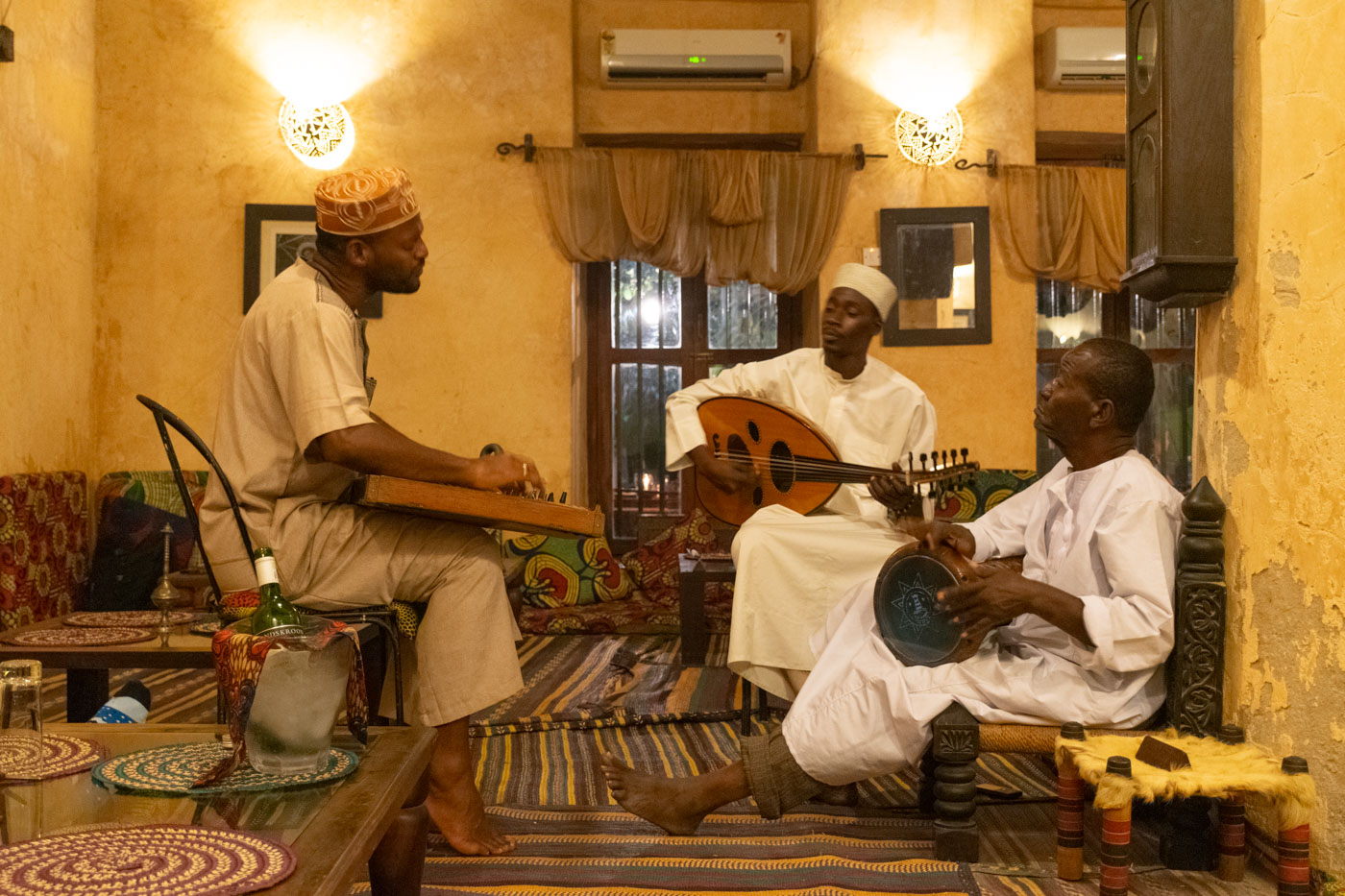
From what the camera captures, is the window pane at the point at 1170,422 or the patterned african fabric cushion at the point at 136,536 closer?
the patterned african fabric cushion at the point at 136,536

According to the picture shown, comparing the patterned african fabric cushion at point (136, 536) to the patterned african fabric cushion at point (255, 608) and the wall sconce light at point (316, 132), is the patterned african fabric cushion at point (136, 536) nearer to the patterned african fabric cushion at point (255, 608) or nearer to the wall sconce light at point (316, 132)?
the wall sconce light at point (316, 132)

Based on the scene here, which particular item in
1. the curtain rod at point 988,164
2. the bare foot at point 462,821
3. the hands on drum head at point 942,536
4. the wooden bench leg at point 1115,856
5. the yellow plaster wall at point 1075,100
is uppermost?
the yellow plaster wall at point 1075,100

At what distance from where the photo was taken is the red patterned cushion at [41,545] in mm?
5395

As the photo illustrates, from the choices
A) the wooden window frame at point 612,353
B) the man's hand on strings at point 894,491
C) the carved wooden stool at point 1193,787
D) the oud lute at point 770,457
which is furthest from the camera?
the wooden window frame at point 612,353

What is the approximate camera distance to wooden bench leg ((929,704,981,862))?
2.66 metres

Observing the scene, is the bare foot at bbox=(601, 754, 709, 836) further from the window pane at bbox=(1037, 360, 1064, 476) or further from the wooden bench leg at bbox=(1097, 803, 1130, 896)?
the window pane at bbox=(1037, 360, 1064, 476)

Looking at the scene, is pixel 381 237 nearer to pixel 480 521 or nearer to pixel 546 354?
pixel 480 521

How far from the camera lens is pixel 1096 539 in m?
2.74

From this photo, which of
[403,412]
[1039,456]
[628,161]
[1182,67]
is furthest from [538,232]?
[1182,67]

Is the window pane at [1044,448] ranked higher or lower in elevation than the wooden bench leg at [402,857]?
higher

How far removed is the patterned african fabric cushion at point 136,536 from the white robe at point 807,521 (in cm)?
336

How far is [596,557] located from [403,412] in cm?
148

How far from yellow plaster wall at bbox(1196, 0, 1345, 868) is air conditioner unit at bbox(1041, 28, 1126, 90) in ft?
15.7

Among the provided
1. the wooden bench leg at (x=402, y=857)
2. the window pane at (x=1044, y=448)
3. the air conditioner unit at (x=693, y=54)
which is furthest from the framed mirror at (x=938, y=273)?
the wooden bench leg at (x=402, y=857)
